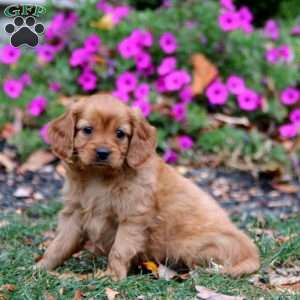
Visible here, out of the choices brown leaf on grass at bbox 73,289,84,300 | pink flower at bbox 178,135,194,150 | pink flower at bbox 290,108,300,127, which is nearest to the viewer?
brown leaf on grass at bbox 73,289,84,300

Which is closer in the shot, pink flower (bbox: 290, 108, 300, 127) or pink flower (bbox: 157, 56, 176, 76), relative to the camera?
pink flower (bbox: 157, 56, 176, 76)

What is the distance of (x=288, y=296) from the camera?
479cm

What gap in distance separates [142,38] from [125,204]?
4.09m

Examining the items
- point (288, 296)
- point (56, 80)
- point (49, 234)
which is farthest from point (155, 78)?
point (288, 296)

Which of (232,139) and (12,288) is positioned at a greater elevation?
(232,139)

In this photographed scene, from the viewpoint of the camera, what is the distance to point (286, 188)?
7945 mm

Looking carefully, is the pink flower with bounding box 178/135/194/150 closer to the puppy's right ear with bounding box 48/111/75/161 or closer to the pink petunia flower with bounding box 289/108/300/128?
the pink petunia flower with bounding box 289/108/300/128

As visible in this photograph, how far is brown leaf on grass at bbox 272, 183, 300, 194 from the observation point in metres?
7.90

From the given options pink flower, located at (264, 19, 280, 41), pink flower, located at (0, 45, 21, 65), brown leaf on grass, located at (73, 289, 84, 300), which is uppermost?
pink flower, located at (264, 19, 280, 41)

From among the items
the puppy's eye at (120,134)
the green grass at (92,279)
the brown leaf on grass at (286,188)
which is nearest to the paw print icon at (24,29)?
the puppy's eye at (120,134)

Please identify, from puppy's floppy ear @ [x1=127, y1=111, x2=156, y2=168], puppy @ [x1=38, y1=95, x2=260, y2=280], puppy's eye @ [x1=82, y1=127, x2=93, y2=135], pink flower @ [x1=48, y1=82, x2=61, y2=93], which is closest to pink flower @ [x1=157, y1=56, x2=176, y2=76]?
pink flower @ [x1=48, y1=82, x2=61, y2=93]

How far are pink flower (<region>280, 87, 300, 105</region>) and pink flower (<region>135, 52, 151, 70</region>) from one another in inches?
69.9

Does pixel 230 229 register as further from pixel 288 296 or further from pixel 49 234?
pixel 49 234

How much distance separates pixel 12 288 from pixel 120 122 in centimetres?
135
